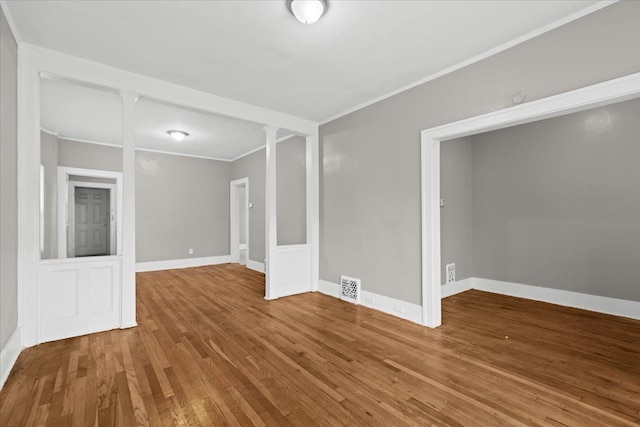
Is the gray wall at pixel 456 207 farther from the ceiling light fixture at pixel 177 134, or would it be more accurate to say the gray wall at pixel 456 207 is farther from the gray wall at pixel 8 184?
the gray wall at pixel 8 184

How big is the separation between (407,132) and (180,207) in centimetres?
583

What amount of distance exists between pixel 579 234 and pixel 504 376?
2.83 m

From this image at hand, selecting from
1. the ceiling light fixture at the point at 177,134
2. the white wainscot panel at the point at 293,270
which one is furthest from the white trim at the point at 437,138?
the ceiling light fixture at the point at 177,134

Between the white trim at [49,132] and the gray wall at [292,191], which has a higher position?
the white trim at [49,132]

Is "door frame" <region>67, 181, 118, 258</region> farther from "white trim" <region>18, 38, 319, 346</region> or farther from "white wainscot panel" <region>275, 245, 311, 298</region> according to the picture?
"white wainscot panel" <region>275, 245, 311, 298</region>

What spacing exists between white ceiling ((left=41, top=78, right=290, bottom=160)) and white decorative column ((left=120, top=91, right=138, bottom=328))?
310 mm

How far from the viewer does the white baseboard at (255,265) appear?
21.4 ft

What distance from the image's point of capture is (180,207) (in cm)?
712

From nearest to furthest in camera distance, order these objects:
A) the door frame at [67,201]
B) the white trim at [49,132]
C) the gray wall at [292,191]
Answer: the white trim at [49,132]
the gray wall at [292,191]
the door frame at [67,201]

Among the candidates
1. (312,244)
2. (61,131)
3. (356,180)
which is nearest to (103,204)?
(61,131)

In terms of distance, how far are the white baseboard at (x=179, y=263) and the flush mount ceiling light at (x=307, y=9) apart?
20.7 ft

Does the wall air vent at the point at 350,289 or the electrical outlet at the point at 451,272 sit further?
the electrical outlet at the point at 451,272

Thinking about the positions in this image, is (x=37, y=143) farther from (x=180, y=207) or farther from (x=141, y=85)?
(x=180, y=207)

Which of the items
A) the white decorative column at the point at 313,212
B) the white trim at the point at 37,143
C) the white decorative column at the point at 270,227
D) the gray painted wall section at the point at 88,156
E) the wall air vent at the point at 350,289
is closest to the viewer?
the white trim at the point at 37,143
